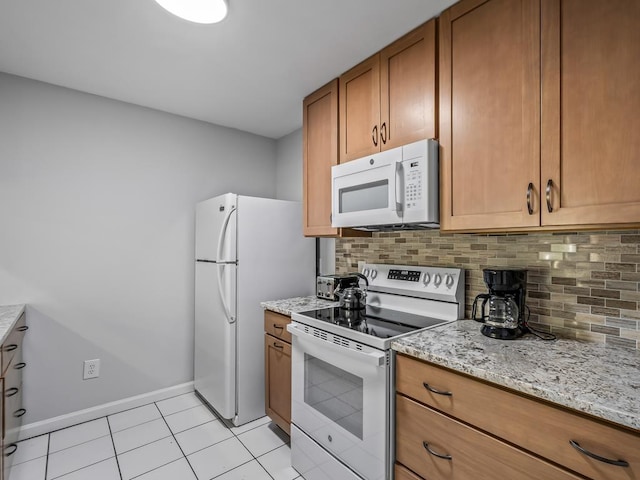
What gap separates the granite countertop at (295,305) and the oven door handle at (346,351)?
0.61 feet

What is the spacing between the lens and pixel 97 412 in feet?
7.92

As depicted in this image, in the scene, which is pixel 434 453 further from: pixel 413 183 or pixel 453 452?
pixel 413 183

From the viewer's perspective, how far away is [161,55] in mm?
1893

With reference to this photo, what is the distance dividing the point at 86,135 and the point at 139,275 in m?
1.10

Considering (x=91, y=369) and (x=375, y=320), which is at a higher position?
(x=375, y=320)

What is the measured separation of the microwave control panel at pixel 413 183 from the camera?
5.07 feet

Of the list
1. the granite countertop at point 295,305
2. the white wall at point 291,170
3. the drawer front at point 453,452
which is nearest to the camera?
the drawer front at point 453,452

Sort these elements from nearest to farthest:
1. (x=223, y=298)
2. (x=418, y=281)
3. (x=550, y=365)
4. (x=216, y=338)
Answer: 1. (x=550, y=365)
2. (x=418, y=281)
3. (x=223, y=298)
4. (x=216, y=338)

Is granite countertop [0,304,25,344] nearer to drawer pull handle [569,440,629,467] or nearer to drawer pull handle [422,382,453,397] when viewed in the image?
drawer pull handle [422,382,453,397]

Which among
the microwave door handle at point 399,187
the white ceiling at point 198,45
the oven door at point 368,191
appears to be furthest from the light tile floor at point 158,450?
the white ceiling at point 198,45

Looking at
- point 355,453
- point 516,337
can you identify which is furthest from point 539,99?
point 355,453

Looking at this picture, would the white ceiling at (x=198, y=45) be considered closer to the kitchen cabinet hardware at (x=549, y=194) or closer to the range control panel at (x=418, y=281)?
the kitchen cabinet hardware at (x=549, y=194)

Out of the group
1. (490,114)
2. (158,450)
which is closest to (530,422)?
(490,114)

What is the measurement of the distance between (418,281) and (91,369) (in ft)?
7.85
